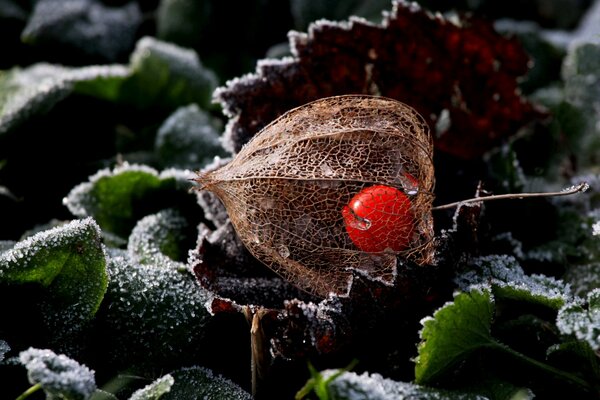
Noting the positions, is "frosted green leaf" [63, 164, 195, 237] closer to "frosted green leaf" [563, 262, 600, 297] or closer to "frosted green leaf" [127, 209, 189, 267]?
"frosted green leaf" [127, 209, 189, 267]

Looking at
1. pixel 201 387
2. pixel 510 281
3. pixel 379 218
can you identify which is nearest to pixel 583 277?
pixel 510 281

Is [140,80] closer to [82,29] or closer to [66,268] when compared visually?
[82,29]

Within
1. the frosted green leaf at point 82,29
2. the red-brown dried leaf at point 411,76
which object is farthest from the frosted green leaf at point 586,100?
the frosted green leaf at point 82,29

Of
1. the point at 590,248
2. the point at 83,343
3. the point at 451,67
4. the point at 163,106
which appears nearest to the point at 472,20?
the point at 451,67

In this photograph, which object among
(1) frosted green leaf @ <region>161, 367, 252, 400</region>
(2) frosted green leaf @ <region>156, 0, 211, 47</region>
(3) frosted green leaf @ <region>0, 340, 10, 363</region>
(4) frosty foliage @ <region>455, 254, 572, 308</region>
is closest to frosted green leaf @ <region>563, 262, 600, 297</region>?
(4) frosty foliage @ <region>455, 254, 572, 308</region>

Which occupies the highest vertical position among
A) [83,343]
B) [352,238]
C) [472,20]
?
[472,20]

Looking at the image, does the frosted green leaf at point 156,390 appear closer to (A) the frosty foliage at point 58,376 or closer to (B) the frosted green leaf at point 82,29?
(A) the frosty foliage at point 58,376

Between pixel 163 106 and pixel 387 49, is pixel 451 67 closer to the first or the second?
pixel 387 49
